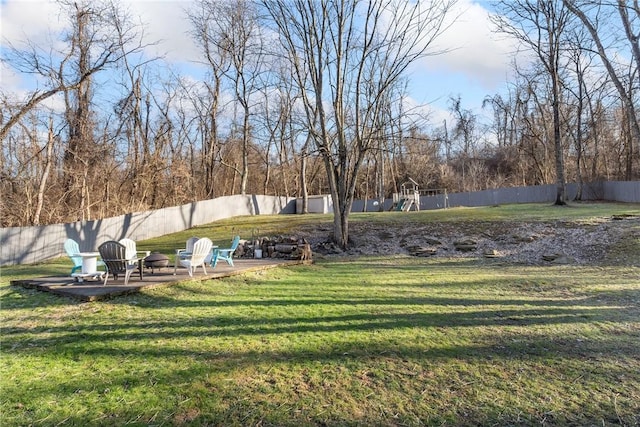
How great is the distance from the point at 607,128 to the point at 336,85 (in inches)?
1088

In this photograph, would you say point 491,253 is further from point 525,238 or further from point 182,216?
point 182,216

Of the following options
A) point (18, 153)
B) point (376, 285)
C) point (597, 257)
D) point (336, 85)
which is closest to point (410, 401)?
point (376, 285)

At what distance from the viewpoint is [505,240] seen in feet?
46.4

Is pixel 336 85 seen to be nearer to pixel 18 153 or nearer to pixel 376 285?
pixel 376 285

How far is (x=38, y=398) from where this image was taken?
3.45 m

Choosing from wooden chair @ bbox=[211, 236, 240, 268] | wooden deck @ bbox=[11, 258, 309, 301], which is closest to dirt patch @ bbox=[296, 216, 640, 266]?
wooden chair @ bbox=[211, 236, 240, 268]

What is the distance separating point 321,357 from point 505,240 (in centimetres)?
1180

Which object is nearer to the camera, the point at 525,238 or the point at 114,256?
the point at 114,256

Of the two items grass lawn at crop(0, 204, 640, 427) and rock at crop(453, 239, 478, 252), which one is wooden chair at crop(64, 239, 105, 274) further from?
rock at crop(453, 239, 478, 252)

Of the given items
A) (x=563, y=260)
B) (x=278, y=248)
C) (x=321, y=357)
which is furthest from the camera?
(x=278, y=248)

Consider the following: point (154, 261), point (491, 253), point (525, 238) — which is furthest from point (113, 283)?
point (525, 238)

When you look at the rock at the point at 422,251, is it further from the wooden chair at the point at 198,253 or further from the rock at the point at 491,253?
the wooden chair at the point at 198,253

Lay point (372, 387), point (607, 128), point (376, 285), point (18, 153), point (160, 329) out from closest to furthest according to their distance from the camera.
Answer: point (372, 387) < point (160, 329) < point (376, 285) < point (18, 153) < point (607, 128)

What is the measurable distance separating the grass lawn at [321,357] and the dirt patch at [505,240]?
16.6 ft
